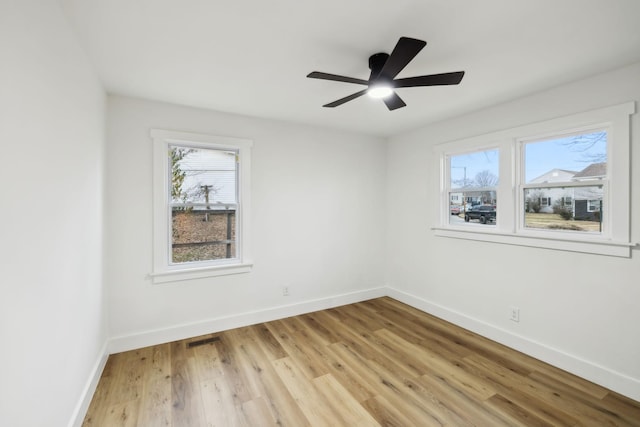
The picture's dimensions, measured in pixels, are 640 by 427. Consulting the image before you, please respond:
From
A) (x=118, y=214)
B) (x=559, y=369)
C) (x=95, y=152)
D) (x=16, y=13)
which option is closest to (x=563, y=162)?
(x=559, y=369)

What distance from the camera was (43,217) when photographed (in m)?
1.40

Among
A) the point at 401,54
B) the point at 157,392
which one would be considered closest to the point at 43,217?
the point at 157,392

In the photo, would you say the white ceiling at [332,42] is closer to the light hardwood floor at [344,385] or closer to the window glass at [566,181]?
the window glass at [566,181]

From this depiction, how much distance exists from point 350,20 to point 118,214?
275 centimetres

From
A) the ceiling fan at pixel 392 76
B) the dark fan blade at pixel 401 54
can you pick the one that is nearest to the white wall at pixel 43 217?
the ceiling fan at pixel 392 76

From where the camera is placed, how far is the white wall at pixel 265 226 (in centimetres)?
290

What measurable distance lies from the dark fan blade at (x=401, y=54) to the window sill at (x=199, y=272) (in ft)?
8.55

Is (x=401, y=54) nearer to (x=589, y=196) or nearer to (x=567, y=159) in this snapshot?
(x=567, y=159)

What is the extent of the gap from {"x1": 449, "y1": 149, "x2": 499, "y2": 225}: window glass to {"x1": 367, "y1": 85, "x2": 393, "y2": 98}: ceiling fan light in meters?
1.81

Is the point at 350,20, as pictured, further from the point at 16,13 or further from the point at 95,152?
the point at 95,152

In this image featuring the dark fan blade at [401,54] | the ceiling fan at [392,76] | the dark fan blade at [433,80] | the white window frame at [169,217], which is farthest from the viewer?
the white window frame at [169,217]

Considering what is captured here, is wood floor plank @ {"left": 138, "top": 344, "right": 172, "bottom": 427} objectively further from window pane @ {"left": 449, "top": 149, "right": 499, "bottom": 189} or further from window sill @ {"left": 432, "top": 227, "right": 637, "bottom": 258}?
window pane @ {"left": 449, "top": 149, "right": 499, "bottom": 189}

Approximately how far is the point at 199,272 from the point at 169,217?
2.27ft

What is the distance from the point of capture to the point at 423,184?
4.02 metres
